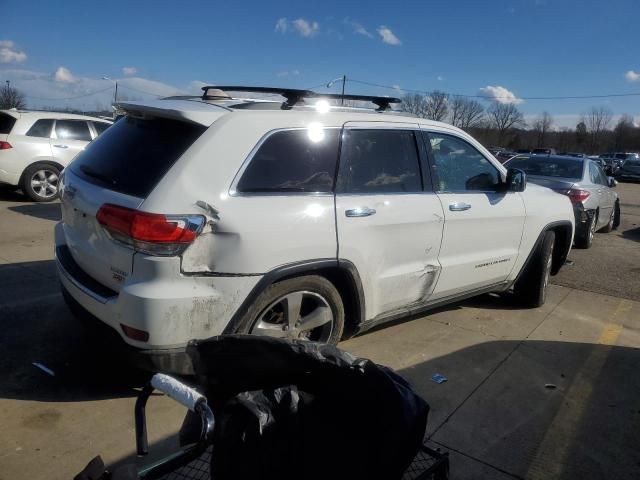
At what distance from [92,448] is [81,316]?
76 centimetres

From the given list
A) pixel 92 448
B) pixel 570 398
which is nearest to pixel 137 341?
pixel 92 448

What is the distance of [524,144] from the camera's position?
83438 millimetres

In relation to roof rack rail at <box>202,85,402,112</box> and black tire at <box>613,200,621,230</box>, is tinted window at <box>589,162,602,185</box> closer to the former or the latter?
black tire at <box>613,200,621,230</box>

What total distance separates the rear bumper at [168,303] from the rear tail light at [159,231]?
2.2 inches

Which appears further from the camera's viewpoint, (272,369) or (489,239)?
(489,239)

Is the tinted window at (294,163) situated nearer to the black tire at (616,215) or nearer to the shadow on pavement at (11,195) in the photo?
the shadow on pavement at (11,195)

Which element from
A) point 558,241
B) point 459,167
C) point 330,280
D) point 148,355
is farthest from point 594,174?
point 148,355

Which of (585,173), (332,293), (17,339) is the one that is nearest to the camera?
(332,293)

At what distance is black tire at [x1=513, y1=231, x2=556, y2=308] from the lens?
16.6 ft

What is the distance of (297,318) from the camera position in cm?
314

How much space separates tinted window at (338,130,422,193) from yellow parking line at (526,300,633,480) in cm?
173

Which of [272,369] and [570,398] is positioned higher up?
[272,369]

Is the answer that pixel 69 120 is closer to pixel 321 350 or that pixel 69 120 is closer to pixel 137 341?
pixel 137 341

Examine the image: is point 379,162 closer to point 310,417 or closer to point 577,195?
point 310,417
